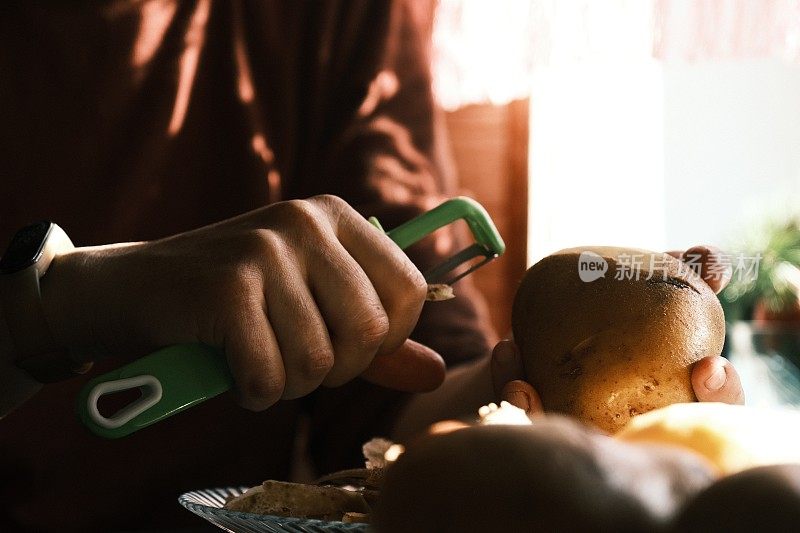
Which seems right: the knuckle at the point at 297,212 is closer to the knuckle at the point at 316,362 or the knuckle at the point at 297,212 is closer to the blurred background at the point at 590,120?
the knuckle at the point at 316,362

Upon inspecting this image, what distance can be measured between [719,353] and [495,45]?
148 centimetres

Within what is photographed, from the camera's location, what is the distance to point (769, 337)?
6.02 ft

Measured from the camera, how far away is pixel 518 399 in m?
0.34

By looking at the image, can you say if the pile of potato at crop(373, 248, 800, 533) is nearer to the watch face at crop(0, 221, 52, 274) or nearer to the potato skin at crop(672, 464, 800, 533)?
the potato skin at crop(672, 464, 800, 533)

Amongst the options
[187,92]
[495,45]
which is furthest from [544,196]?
[187,92]

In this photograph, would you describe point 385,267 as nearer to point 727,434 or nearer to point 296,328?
point 296,328

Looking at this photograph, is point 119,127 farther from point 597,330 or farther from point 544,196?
point 544,196

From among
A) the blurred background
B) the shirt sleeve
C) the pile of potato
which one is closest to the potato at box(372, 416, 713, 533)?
the pile of potato

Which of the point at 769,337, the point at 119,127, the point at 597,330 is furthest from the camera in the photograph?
the point at 769,337

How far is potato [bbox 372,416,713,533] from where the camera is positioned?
12cm

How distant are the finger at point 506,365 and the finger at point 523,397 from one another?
20 mm

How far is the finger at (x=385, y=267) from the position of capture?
1.27 feet

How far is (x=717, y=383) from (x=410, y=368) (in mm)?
165

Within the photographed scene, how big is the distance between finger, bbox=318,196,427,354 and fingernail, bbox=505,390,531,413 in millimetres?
73
